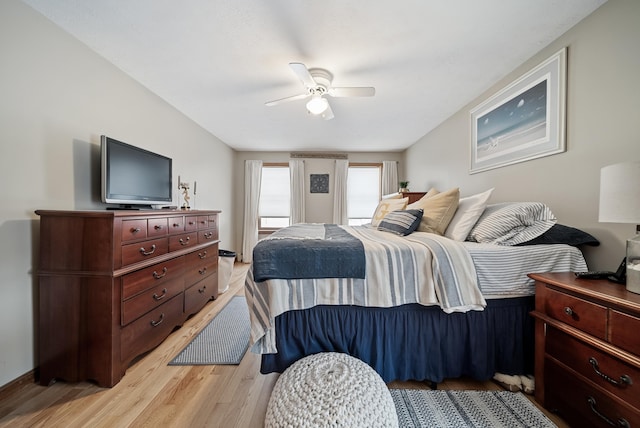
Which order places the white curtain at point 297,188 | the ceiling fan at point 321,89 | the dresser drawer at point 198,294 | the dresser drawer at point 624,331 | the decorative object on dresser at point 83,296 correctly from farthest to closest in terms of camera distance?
the white curtain at point 297,188, the dresser drawer at point 198,294, the ceiling fan at point 321,89, the decorative object on dresser at point 83,296, the dresser drawer at point 624,331

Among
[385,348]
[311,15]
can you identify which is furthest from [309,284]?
[311,15]

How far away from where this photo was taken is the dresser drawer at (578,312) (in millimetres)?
1010

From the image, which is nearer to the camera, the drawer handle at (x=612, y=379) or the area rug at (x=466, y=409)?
the drawer handle at (x=612, y=379)

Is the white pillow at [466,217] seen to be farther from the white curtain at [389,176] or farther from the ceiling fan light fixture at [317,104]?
the white curtain at [389,176]

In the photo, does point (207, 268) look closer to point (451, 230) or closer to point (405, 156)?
point (451, 230)

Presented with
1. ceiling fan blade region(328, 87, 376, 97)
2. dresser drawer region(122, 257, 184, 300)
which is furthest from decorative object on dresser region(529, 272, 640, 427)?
dresser drawer region(122, 257, 184, 300)

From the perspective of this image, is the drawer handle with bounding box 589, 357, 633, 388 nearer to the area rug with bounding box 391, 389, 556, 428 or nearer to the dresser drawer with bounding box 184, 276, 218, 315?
the area rug with bounding box 391, 389, 556, 428

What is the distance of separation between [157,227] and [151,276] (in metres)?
0.37

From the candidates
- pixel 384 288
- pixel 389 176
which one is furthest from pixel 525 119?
pixel 389 176

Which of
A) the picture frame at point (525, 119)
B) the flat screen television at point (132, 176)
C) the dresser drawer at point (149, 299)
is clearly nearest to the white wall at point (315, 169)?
the picture frame at point (525, 119)

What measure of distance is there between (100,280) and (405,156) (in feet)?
16.2

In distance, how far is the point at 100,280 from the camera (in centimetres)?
144

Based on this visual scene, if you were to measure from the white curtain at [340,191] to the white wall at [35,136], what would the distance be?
3.55m

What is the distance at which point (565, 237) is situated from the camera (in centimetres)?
148
